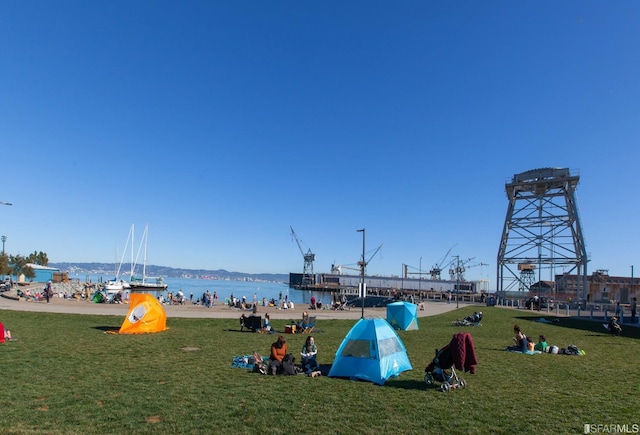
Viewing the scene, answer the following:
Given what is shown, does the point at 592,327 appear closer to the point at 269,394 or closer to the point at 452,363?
the point at 452,363

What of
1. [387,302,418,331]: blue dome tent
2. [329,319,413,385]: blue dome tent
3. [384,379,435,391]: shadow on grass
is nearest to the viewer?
[384,379,435,391]: shadow on grass

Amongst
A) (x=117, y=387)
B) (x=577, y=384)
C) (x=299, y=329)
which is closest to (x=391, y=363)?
(x=577, y=384)

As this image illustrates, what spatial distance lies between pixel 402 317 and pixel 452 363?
13884 mm

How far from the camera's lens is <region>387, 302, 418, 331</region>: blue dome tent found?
23586 mm

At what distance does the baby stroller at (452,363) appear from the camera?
980cm

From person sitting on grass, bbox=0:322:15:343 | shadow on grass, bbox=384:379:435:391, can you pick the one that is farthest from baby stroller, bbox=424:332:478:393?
person sitting on grass, bbox=0:322:15:343

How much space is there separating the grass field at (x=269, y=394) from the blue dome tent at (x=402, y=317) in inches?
282

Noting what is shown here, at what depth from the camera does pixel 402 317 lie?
77.7 ft

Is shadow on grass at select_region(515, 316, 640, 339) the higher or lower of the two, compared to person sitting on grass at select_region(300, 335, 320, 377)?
lower

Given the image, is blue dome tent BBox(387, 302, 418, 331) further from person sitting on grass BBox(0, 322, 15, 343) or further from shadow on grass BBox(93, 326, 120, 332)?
person sitting on grass BBox(0, 322, 15, 343)

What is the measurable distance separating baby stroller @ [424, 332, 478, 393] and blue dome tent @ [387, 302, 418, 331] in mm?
13487

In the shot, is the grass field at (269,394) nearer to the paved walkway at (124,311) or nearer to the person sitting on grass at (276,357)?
the person sitting on grass at (276,357)

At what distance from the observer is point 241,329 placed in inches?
862

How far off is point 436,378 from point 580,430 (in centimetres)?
341
